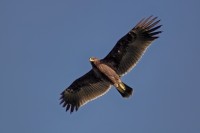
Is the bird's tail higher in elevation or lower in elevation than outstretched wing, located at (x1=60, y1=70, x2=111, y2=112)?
lower

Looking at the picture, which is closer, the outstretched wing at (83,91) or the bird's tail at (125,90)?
the bird's tail at (125,90)

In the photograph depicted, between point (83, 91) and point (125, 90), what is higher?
point (83, 91)

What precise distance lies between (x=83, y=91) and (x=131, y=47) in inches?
127

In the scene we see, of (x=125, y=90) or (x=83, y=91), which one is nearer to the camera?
(x=125, y=90)

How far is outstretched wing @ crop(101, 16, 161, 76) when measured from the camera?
27.7 m

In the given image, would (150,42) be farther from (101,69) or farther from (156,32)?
(101,69)

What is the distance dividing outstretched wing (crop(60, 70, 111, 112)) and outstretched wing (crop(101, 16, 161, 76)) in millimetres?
1073

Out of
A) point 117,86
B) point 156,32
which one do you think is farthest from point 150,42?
point 117,86

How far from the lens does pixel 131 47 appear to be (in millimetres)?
27844

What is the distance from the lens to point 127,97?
1081 inches

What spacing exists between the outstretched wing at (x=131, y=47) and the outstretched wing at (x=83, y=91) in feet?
3.52

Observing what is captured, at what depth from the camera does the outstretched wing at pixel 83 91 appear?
28.8m

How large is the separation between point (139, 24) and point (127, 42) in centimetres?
92

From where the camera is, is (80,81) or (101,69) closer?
(101,69)
